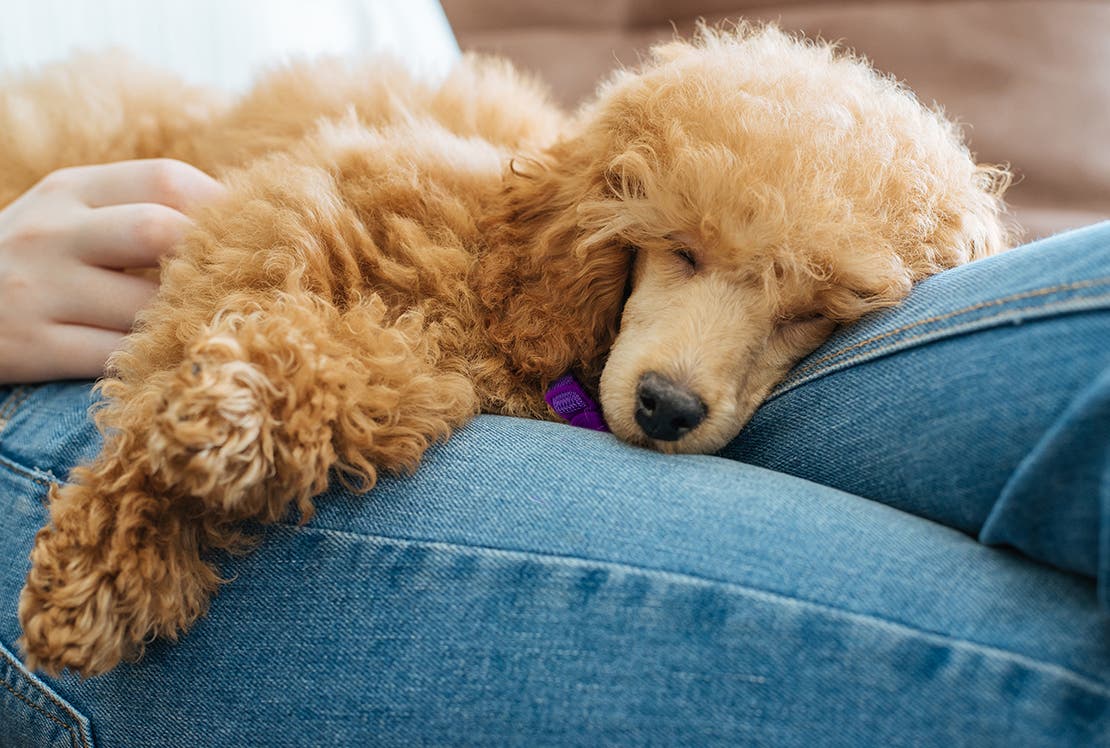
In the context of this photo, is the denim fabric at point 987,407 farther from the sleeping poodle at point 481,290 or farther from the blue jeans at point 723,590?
the sleeping poodle at point 481,290

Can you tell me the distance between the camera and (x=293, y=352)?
3.25ft

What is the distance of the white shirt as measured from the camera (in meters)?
1.93

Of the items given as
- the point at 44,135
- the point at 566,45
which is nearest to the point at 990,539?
the point at 44,135

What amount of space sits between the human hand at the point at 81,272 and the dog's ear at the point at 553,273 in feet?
1.51

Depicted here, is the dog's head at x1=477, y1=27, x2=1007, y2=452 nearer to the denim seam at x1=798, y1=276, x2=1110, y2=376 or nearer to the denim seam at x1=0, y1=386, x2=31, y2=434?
the denim seam at x1=798, y1=276, x2=1110, y2=376

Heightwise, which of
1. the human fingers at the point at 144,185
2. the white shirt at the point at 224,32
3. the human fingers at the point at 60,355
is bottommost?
the human fingers at the point at 60,355

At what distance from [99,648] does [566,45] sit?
2119mm

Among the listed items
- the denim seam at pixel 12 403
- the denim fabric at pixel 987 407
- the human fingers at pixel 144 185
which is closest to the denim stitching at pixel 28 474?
the denim seam at pixel 12 403

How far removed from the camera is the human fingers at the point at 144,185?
1390mm

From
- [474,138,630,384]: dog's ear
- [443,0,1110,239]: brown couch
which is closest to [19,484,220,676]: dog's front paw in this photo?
[474,138,630,384]: dog's ear

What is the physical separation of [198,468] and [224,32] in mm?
1722

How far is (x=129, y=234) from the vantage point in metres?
1.30

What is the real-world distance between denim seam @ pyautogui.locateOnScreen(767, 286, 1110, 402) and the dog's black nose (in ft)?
0.45

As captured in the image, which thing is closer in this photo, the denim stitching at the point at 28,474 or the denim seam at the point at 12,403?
the denim stitching at the point at 28,474
